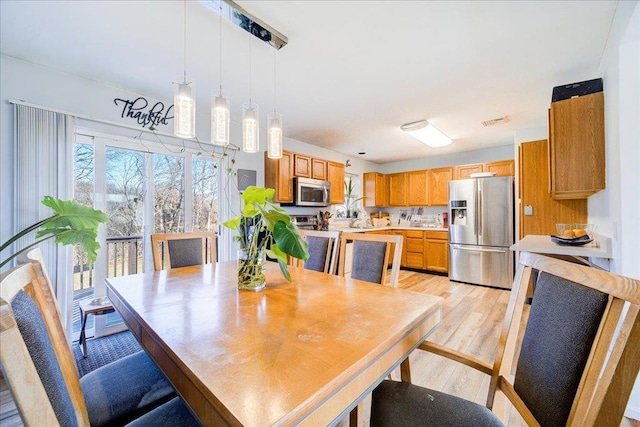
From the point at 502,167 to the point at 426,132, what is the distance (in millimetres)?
1876

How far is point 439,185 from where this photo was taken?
211 inches

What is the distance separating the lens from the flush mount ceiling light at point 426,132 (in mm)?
3564

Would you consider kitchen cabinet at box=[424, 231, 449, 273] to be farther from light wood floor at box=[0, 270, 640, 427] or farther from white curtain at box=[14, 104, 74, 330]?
white curtain at box=[14, 104, 74, 330]

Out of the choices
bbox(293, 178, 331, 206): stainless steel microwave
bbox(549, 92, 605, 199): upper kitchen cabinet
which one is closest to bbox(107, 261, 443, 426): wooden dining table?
bbox(549, 92, 605, 199): upper kitchen cabinet

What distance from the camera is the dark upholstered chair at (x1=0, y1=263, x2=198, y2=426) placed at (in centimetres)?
41

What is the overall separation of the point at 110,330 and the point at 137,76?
2.50m

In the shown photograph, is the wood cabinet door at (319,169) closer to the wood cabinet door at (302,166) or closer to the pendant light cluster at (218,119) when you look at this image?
the wood cabinet door at (302,166)

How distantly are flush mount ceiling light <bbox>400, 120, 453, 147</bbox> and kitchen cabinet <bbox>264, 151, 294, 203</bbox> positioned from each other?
1.72 m

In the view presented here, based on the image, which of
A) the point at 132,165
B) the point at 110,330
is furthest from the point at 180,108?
the point at 110,330

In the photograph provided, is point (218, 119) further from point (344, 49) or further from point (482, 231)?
point (482, 231)

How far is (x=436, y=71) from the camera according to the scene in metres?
2.34

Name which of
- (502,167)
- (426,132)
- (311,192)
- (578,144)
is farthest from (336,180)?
(578,144)

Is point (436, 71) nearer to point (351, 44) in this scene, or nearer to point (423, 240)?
point (351, 44)

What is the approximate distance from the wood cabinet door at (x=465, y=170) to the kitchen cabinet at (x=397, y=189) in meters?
1.05
